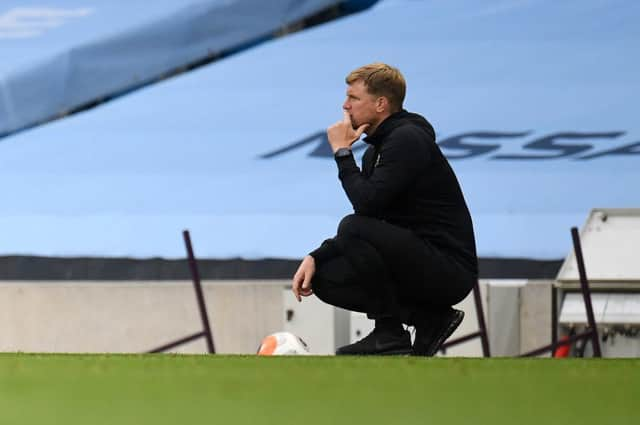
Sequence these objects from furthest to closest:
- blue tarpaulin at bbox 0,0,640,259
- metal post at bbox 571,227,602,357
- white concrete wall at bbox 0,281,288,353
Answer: blue tarpaulin at bbox 0,0,640,259
white concrete wall at bbox 0,281,288,353
metal post at bbox 571,227,602,357

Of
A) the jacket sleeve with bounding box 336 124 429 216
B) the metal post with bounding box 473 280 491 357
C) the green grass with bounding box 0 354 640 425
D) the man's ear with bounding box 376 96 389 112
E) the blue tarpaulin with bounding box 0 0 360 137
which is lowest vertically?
the metal post with bounding box 473 280 491 357

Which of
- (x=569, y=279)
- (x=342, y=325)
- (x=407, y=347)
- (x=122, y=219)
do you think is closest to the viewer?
(x=407, y=347)

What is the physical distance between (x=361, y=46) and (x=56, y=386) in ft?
21.3

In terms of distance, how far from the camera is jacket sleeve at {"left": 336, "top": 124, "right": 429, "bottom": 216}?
3736mm

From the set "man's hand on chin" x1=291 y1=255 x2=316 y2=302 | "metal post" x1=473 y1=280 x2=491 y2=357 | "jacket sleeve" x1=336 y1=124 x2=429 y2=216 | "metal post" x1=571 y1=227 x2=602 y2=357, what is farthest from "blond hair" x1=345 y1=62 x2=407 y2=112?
"metal post" x1=473 y1=280 x2=491 y2=357

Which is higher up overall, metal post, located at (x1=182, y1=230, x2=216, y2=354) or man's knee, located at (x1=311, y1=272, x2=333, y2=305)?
man's knee, located at (x1=311, y1=272, x2=333, y2=305)

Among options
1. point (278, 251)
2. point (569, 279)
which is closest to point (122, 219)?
point (278, 251)

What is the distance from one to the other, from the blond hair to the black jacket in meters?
0.04

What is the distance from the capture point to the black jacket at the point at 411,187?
374cm

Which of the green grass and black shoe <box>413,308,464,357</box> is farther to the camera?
black shoe <box>413,308,464,357</box>

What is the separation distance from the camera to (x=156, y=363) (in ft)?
10.4

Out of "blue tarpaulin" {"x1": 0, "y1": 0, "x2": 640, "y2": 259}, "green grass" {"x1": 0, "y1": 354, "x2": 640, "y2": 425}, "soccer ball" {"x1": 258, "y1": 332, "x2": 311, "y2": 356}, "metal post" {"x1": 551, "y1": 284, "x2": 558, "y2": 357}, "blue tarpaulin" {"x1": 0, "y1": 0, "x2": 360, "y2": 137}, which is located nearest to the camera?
"green grass" {"x1": 0, "y1": 354, "x2": 640, "y2": 425}

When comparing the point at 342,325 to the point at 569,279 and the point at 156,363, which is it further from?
the point at 156,363

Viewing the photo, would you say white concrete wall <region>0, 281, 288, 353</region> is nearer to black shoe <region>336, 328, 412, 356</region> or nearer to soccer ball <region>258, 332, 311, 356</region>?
soccer ball <region>258, 332, 311, 356</region>
